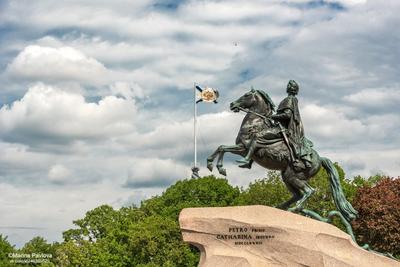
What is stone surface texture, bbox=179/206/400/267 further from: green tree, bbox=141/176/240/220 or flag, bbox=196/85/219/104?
flag, bbox=196/85/219/104

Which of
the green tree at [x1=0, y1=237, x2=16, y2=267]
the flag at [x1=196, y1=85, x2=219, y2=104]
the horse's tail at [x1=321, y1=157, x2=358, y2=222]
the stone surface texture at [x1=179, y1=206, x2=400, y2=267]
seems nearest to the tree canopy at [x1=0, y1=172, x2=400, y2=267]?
the green tree at [x1=0, y1=237, x2=16, y2=267]

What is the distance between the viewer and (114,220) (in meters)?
55.0

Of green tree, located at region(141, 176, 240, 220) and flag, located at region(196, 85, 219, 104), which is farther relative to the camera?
flag, located at region(196, 85, 219, 104)

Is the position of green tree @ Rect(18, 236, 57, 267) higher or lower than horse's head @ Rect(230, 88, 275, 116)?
lower

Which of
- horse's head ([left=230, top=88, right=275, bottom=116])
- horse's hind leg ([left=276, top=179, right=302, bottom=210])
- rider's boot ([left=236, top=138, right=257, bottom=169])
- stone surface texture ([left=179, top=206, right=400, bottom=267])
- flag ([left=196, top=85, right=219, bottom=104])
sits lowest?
stone surface texture ([left=179, top=206, right=400, bottom=267])

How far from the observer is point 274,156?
62.1 ft

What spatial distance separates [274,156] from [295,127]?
3.37 ft

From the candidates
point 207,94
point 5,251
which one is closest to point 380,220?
point 207,94

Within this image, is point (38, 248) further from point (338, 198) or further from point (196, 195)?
point (338, 198)

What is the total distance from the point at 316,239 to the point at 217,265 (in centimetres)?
244

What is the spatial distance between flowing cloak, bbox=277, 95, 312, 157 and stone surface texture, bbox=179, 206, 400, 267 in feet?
7.50

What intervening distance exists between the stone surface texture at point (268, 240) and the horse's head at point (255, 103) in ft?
10.8

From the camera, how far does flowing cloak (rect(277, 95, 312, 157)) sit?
19.1m

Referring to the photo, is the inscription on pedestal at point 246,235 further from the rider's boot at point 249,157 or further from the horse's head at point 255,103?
the horse's head at point 255,103
